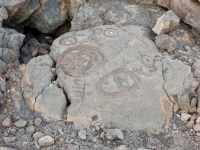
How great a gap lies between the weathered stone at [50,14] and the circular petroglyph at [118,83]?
144cm

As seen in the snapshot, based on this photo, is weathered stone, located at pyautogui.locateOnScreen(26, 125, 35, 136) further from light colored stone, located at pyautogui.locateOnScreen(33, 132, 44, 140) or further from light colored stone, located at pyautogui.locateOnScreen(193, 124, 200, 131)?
light colored stone, located at pyautogui.locateOnScreen(193, 124, 200, 131)

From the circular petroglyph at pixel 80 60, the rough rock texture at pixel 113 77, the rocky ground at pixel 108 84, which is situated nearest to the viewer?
the rocky ground at pixel 108 84

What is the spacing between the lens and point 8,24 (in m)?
4.04

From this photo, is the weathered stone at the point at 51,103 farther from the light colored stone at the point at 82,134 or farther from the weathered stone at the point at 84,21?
the weathered stone at the point at 84,21

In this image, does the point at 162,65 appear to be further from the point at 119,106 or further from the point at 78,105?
the point at 78,105

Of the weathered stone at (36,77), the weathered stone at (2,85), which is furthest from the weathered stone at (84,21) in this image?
the weathered stone at (2,85)

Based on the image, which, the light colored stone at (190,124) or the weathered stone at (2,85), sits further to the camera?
the weathered stone at (2,85)

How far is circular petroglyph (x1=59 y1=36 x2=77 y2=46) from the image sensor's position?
3569 mm

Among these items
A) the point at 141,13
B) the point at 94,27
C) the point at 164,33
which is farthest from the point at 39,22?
the point at 164,33

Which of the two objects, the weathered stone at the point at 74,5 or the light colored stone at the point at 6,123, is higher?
the weathered stone at the point at 74,5

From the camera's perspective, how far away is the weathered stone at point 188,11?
3.72 metres

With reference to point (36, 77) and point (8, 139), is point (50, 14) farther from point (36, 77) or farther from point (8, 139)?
point (8, 139)

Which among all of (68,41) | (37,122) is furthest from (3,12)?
(37,122)

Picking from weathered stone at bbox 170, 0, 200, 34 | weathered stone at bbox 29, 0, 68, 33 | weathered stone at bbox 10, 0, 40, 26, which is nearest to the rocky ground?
weathered stone at bbox 170, 0, 200, 34
